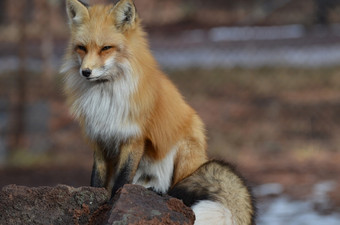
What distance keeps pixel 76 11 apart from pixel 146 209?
168 cm

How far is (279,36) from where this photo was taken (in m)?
23.2

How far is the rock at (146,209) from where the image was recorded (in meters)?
4.55

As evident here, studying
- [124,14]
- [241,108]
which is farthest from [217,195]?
[241,108]

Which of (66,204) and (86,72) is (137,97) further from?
(66,204)

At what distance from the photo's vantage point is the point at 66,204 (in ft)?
Answer: 16.0

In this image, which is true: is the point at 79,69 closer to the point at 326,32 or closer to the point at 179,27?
the point at 326,32

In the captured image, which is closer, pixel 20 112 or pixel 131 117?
pixel 131 117

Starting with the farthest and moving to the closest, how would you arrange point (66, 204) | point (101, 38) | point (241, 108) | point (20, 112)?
point (241, 108) < point (20, 112) < point (101, 38) < point (66, 204)

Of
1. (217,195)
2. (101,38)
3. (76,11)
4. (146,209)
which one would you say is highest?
(76,11)

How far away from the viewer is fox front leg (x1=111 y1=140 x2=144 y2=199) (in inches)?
208

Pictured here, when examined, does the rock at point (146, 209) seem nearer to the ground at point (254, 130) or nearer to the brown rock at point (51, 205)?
the brown rock at point (51, 205)

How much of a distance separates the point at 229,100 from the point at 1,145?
5.06 meters

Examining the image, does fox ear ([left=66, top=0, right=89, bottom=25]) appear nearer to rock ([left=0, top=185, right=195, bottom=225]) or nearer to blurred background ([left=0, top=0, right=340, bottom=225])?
blurred background ([left=0, top=0, right=340, bottom=225])

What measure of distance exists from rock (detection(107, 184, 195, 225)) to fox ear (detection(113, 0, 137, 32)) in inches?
Answer: 50.7
